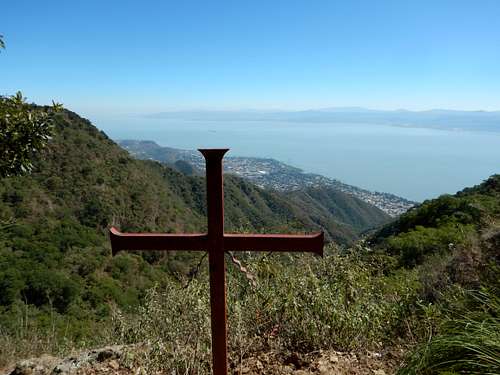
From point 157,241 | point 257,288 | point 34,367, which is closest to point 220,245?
point 157,241

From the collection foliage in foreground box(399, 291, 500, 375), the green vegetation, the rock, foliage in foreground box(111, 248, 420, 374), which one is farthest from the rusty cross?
the rock

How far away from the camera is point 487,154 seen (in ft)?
577

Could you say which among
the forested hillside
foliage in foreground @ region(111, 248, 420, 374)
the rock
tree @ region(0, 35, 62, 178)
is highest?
tree @ region(0, 35, 62, 178)

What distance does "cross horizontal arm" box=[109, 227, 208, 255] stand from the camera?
6.57ft

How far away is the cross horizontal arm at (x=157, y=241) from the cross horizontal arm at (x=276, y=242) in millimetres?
161

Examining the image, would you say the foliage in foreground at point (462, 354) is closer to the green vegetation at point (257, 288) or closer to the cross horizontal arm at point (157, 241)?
the green vegetation at point (257, 288)

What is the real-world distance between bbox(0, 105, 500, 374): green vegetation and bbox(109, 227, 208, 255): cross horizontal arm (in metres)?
0.22

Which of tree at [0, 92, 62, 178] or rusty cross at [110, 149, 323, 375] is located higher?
tree at [0, 92, 62, 178]

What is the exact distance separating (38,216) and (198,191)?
21.7 metres

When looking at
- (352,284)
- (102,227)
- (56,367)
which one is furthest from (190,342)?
(102,227)

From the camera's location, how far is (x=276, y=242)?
6.44 feet

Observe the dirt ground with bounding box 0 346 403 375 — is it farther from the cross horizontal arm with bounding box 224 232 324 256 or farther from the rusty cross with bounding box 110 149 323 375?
the cross horizontal arm with bounding box 224 232 324 256

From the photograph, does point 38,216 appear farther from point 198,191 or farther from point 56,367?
point 56,367

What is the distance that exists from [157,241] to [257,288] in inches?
45.5
